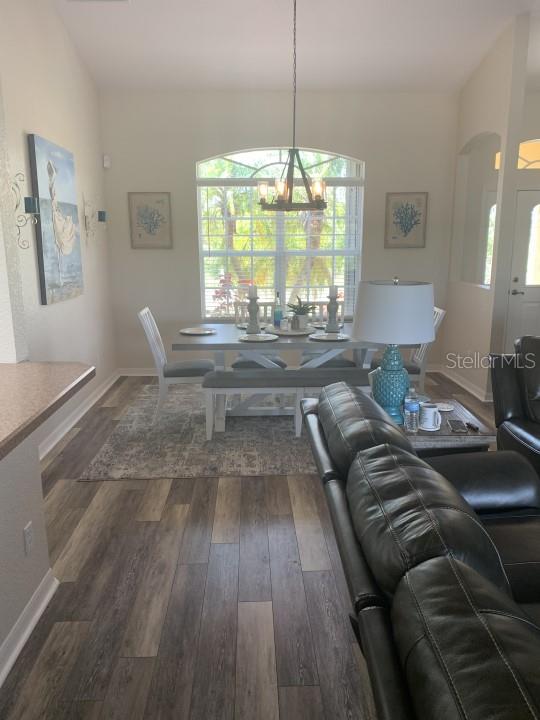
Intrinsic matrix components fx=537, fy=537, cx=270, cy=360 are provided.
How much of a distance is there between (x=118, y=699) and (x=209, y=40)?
484 centimetres

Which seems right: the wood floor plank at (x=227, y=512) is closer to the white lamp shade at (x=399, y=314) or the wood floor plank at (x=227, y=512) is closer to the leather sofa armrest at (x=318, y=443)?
the leather sofa armrest at (x=318, y=443)

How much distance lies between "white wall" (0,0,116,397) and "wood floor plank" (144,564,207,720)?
5.97ft

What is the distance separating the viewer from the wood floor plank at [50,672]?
171 centimetres

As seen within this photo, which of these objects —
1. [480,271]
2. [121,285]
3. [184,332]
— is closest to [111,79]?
[121,285]

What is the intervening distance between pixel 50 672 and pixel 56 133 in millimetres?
3733

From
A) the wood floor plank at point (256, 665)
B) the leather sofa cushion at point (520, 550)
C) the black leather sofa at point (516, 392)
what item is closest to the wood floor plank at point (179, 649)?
the wood floor plank at point (256, 665)

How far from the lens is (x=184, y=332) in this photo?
4.38 m

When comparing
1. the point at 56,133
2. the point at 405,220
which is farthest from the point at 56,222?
the point at 405,220

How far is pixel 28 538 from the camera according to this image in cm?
209

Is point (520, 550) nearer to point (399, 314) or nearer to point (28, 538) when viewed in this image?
point (399, 314)

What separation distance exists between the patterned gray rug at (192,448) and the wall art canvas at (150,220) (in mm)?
1893

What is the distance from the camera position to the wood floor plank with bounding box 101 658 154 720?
66.8 inches

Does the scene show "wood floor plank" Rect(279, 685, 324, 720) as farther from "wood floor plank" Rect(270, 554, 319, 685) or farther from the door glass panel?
the door glass panel

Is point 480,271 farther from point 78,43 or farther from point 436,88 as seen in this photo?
point 78,43
